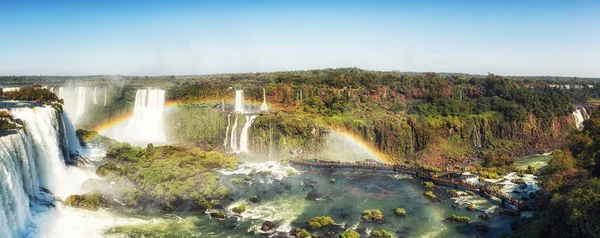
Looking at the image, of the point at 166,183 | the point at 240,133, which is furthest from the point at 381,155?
the point at 166,183

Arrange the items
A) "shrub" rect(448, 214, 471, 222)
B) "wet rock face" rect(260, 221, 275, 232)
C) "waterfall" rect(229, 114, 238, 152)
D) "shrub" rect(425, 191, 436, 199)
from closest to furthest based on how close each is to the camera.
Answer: "wet rock face" rect(260, 221, 275, 232), "shrub" rect(448, 214, 471, 222), "shrub" rect(425, 191, 436, 199), "waterfall" rect(229, 114, 238, 152)

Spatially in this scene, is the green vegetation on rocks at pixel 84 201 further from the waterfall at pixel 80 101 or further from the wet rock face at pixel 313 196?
the waterfall at pixel 80 101

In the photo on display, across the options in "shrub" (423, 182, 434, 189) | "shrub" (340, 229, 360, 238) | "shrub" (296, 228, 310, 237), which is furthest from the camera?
"shrub" (423, 182, 434, 189)

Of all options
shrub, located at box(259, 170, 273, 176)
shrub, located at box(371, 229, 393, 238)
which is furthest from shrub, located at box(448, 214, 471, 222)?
shrub, located at box(259, 170, 273, 176)

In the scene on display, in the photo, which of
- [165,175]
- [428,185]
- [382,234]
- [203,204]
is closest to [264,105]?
[165,175]

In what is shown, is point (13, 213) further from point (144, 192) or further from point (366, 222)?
point (366, 222)

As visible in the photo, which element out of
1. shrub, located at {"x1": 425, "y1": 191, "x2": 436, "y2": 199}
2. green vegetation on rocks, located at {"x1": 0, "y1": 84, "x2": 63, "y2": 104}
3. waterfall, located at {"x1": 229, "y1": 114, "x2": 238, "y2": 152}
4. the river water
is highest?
green vegetation on rocks, located at {"x1": 0, "y1": 84, "x2": 63, "y2": 104}

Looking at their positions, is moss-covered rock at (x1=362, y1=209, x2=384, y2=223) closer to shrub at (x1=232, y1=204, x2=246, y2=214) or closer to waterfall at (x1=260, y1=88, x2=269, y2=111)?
shrub at (x1=232, y1=204, x2=246, y2=214)
